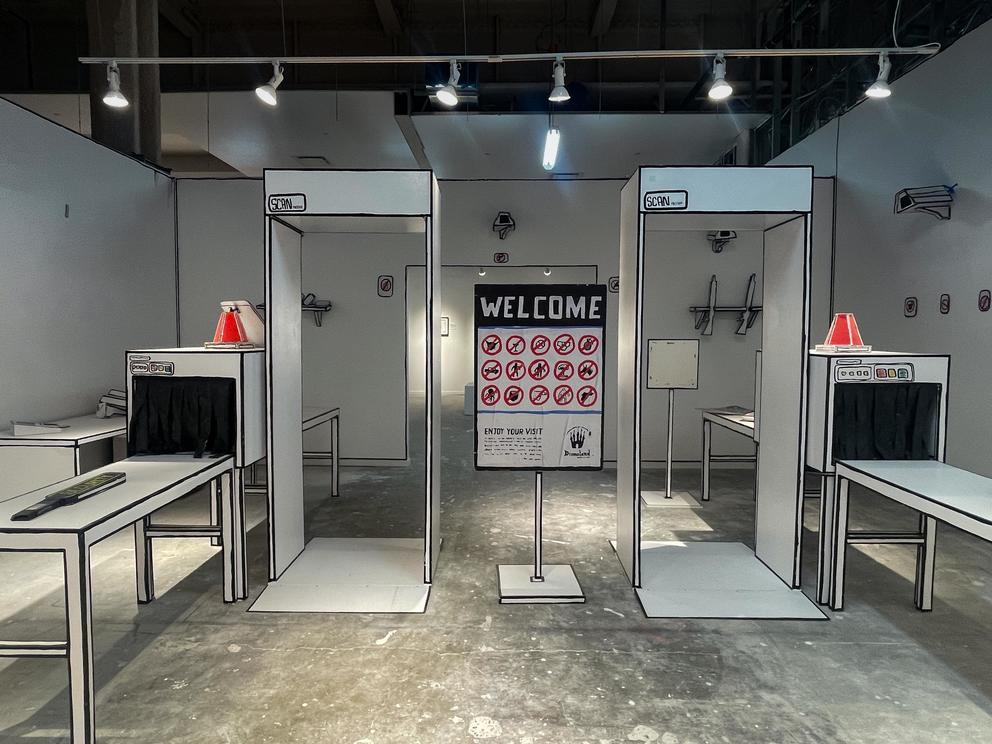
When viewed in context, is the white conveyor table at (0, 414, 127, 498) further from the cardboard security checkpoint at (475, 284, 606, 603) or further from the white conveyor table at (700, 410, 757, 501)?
the white conveyor table at (700, 410, 757, 501)

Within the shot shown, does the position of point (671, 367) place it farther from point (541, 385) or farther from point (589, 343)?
point (541, 385)

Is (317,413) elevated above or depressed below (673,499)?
above

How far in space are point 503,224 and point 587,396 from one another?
338cm

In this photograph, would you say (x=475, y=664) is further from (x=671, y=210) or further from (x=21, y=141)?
(x=21, y=141)

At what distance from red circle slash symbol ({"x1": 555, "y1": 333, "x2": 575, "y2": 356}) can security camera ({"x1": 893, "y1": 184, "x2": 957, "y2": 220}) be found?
3.26 m

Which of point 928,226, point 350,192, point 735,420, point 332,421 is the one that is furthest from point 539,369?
point 928,226

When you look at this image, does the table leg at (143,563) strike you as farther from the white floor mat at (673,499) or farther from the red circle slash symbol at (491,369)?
the white floor mat at (673,499)

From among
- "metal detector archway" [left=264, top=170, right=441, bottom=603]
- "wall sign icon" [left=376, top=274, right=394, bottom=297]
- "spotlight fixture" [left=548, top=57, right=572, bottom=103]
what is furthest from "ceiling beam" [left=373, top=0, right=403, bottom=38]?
"metal detector archway" [left=264, top=170, right=441, bottom=603]

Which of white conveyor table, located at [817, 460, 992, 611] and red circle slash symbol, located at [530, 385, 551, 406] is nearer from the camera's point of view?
white conveyor table, located at [817, 460, 992, 611]

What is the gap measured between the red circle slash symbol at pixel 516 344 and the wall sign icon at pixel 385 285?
11.0 ft

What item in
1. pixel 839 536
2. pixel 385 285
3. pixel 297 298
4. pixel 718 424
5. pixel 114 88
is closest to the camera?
pixel 839 536

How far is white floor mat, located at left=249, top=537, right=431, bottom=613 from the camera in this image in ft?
10.4

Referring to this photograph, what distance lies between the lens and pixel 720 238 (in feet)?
20.3

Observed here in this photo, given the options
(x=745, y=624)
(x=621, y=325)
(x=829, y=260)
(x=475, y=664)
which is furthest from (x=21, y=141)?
(x=829, y=260)
